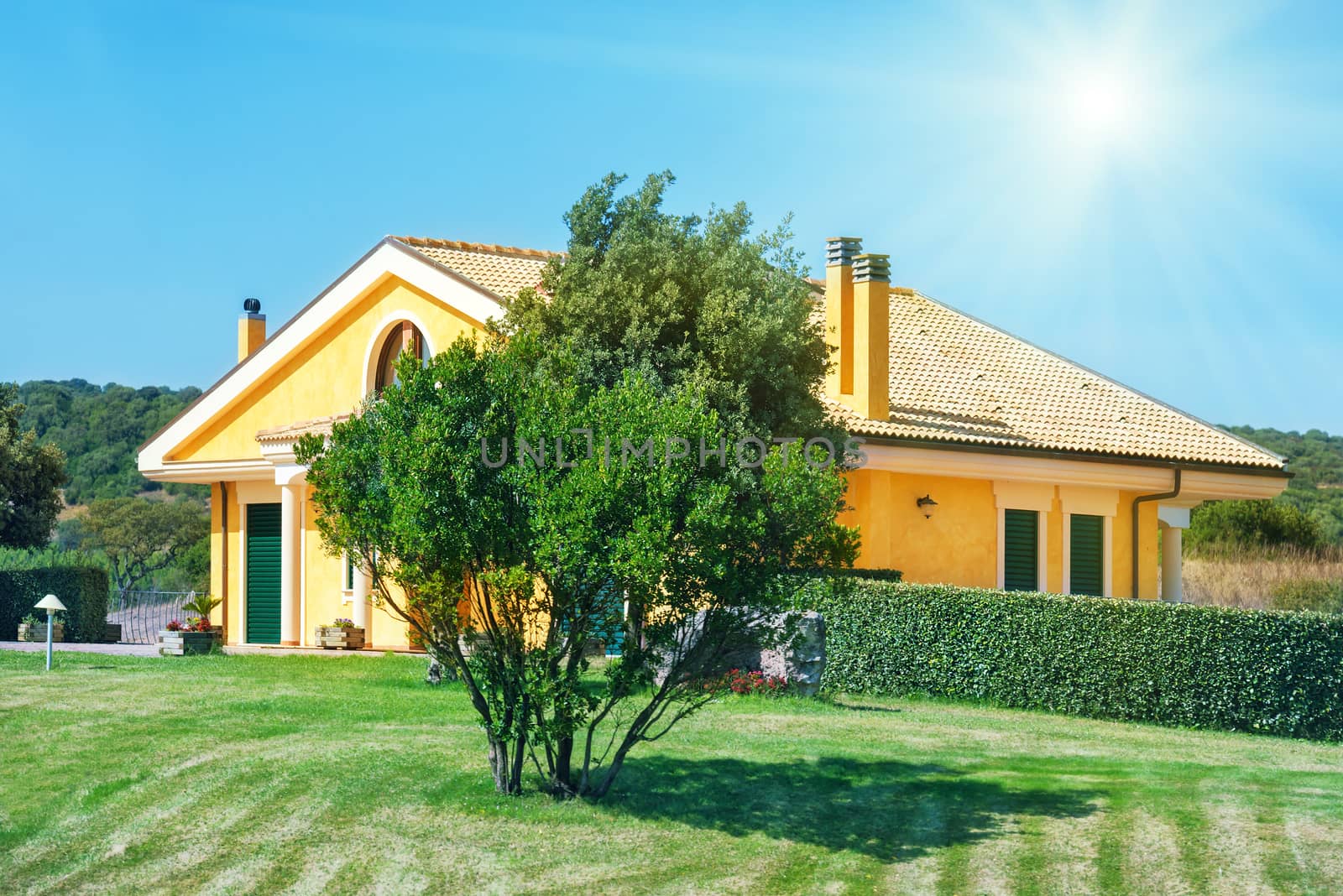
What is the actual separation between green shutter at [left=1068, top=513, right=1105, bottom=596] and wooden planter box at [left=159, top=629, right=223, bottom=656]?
→ 1423 centimetres

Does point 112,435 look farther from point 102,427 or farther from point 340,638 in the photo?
point 340,638

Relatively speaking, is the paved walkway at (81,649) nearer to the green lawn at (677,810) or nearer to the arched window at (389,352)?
the arched window at (389,352)

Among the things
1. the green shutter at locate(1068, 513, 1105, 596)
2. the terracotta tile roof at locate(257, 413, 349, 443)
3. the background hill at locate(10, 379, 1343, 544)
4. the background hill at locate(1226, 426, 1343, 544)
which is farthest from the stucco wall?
the background hill at locate(10, 379, 1343, 544)

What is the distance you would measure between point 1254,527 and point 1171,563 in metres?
17.8

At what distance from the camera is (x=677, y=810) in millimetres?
11586

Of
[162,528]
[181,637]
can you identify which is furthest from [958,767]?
[162,528]

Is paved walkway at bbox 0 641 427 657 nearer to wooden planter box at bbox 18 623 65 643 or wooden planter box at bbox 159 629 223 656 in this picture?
wooden planter box at bbox 159 629 223 656

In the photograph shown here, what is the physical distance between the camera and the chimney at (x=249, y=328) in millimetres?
31562

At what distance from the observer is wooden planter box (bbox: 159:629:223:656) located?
23.4 metres

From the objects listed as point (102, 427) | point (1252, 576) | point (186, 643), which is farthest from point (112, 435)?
point (1252, 576)

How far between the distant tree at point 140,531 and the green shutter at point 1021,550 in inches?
1857

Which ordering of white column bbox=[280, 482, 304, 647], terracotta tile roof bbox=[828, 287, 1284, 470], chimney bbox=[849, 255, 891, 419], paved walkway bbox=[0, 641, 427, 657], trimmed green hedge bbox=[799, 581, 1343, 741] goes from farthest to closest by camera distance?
white column bbox=[280, 482, 304, 647], terracotta tile roof bbox=[828, 287, 1284, 470], paved walkway bbox=[0, 641, 427, 657], chimney bbox=[849, 255, 891, 419], trimmed green hedge bbox=[799, 581, 1343, 741]

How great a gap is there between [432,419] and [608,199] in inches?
303

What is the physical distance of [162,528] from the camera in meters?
64.9
